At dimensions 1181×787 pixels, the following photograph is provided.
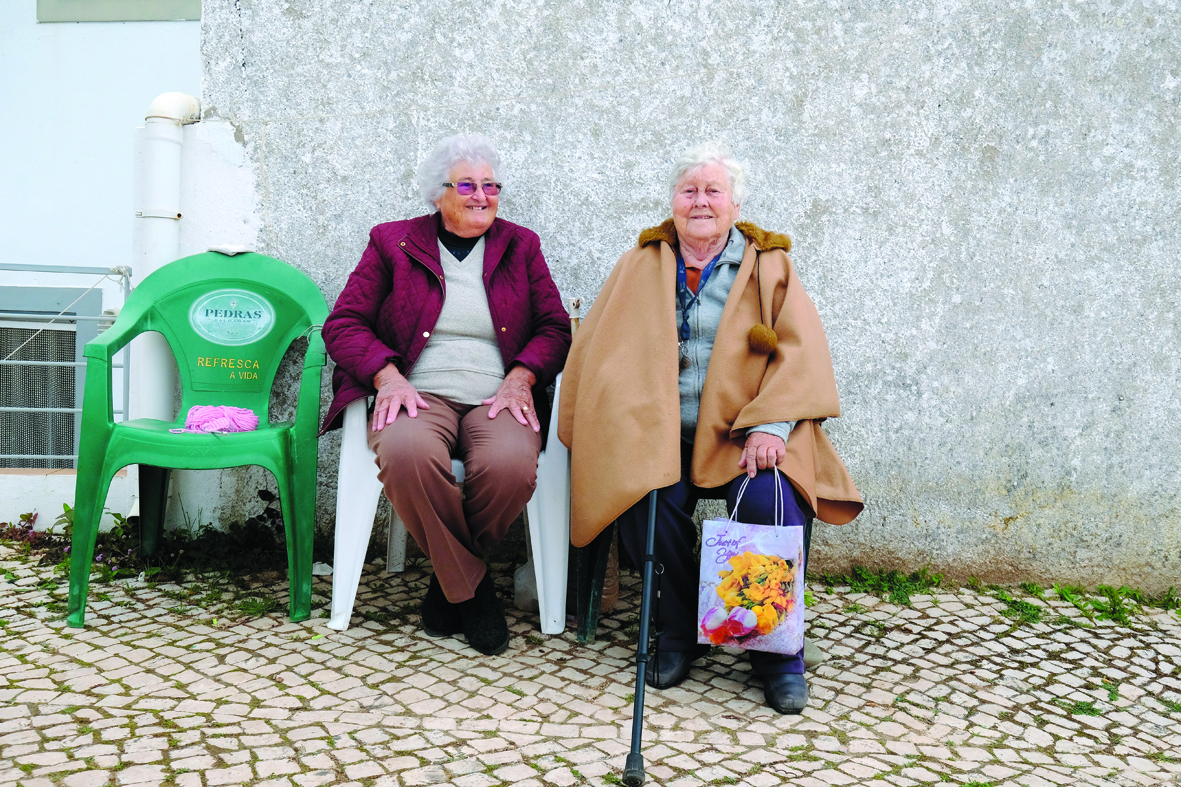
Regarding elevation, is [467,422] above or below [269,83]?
below

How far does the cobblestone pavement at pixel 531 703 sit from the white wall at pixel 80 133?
3.80m

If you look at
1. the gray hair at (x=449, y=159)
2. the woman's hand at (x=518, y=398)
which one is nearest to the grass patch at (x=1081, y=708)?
the woman's hand at (x=518, y=398)

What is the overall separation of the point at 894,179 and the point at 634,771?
2.58 meters

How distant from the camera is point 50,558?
3.79 metres

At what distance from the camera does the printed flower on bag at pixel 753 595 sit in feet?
8.36

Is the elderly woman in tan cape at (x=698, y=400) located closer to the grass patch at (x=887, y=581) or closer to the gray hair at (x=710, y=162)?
the gray hair at (x=710, y=162)

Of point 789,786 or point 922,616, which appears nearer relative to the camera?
point 789,786

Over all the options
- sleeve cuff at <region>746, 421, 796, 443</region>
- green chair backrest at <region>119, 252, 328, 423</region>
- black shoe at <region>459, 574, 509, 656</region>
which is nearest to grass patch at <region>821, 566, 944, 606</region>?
sleeve cuff at <region>746, 421, 796, 443</region>

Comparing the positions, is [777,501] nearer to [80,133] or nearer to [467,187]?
[467,187]

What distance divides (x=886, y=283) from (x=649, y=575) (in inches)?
71.2

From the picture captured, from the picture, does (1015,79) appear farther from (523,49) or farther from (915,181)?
(523,49)

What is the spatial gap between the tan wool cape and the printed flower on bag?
30 cm

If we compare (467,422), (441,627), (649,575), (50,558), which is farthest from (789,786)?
(50,558)

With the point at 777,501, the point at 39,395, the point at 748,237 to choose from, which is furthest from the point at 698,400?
the point at 39,395
